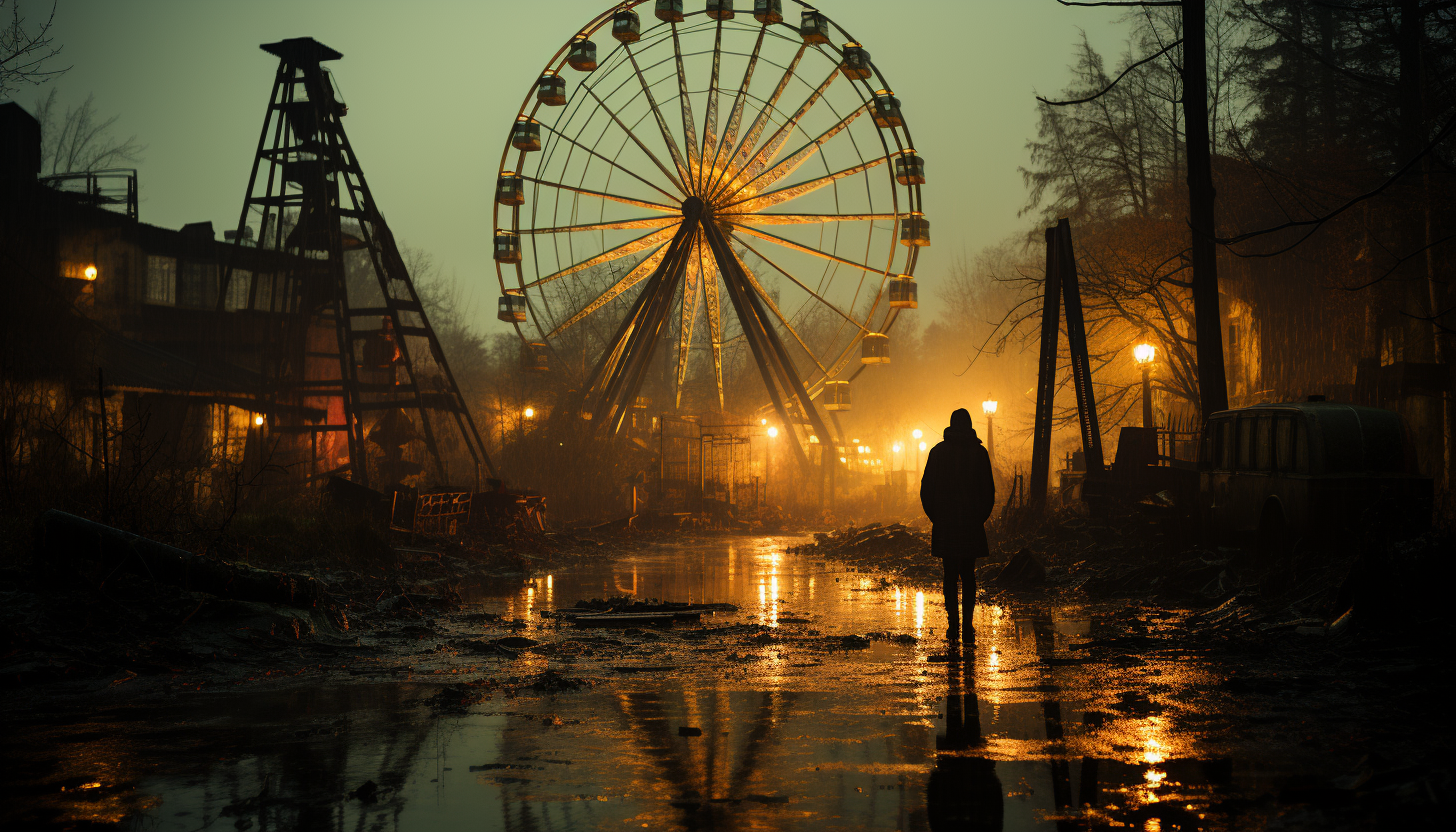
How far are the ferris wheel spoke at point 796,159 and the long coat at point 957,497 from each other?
76.6ft

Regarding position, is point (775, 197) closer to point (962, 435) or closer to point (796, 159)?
point (796, 159)

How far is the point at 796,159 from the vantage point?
3275cm

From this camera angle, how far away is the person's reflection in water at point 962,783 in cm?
428

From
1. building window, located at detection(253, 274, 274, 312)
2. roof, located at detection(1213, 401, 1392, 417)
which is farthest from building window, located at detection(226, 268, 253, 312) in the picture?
roof, located at detection(1213, 401, 1392, 417)

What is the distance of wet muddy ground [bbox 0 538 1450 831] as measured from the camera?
14.3 feet

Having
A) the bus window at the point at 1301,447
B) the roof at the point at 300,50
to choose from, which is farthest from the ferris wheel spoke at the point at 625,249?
the bus window at the point at 1301,447

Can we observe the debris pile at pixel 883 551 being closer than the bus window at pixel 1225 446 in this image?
No

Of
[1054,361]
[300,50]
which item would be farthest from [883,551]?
[300,50]

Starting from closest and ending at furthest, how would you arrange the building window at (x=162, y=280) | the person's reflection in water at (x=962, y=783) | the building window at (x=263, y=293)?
the person's reflection in water at (x=962, y=783) < the building window at (x=162, y=280) < the building window at (x=263, y=293)

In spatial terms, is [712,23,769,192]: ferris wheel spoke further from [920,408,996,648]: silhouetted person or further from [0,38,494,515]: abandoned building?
[920,408,996,648]: silhouetted person

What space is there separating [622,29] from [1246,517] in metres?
23.9

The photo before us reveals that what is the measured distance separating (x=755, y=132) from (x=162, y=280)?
1885 centimetres

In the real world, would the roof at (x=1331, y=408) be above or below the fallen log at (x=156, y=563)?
above

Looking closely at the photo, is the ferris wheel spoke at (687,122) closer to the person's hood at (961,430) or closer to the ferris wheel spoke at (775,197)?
the ferris wheel spoke at (775,197)
